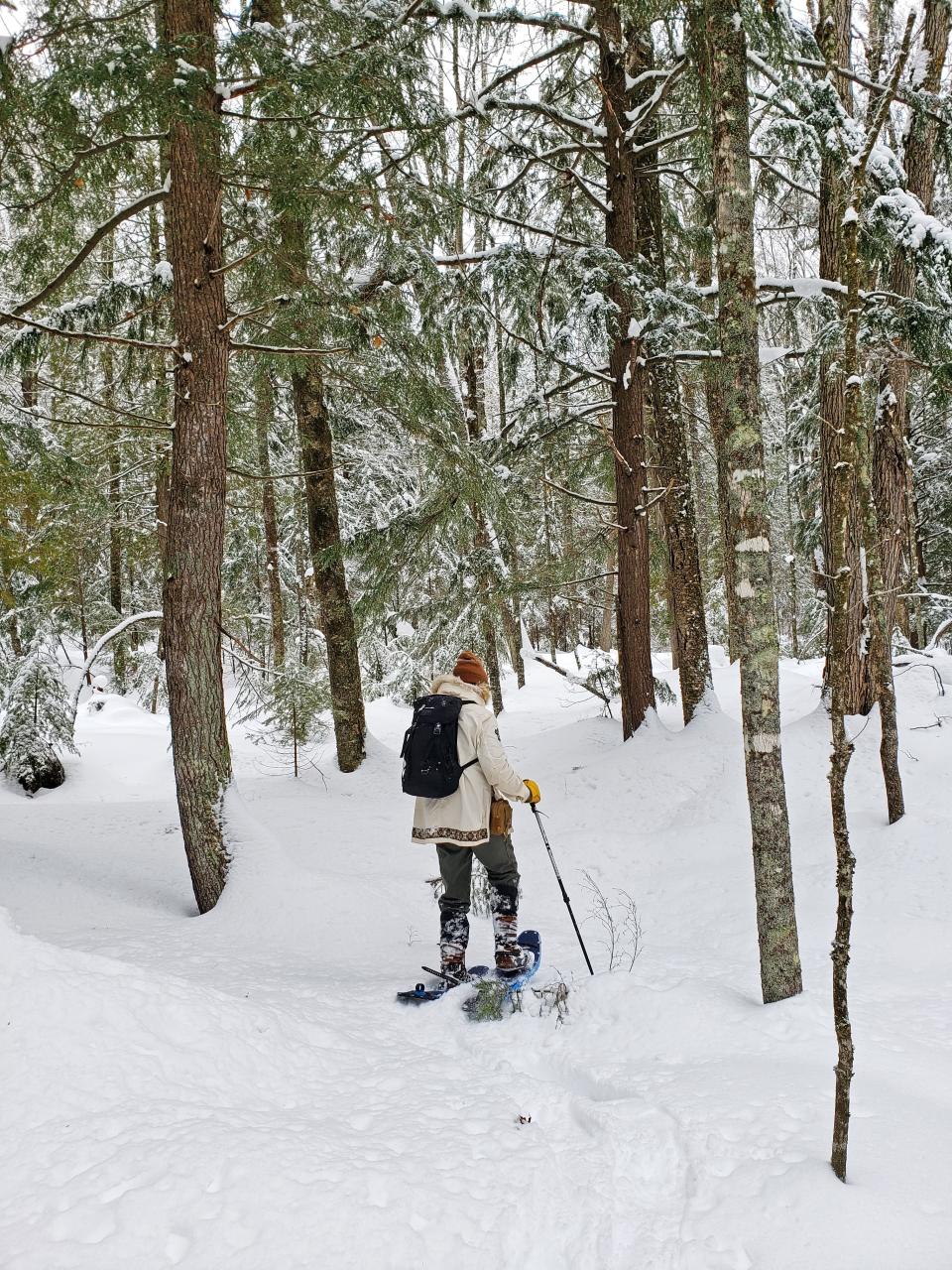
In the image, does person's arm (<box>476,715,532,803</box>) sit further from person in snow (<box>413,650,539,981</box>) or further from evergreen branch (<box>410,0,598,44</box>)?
evergreen branch (<box>410,0,598,44</box>)

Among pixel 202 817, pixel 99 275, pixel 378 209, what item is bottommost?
pixel 202 817

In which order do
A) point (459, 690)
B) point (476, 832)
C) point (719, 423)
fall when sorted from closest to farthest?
1. point (476, 832)
2. point (459, 690)
3. point (719, 423)

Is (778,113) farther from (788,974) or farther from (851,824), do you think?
(788,974)

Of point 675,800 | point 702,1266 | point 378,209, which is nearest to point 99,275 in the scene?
point 378,209

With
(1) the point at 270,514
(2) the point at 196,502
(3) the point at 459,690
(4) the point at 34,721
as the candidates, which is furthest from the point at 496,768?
(1) the point at 270,514

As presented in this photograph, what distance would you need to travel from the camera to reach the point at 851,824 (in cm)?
630

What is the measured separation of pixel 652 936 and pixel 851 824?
6.41ft

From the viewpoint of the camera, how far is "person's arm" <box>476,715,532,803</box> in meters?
4.49

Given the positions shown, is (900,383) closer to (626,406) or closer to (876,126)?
(626,406)

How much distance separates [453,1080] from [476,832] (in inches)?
51.7

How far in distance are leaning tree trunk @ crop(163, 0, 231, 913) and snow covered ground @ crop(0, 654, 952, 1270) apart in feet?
1.26

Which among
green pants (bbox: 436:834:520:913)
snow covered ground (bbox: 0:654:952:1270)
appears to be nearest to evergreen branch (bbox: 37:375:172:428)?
snow covered ground (bbox: 0:654:952:1270)

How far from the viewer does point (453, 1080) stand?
11.4 ft

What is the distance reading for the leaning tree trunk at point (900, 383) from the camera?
661 cm
